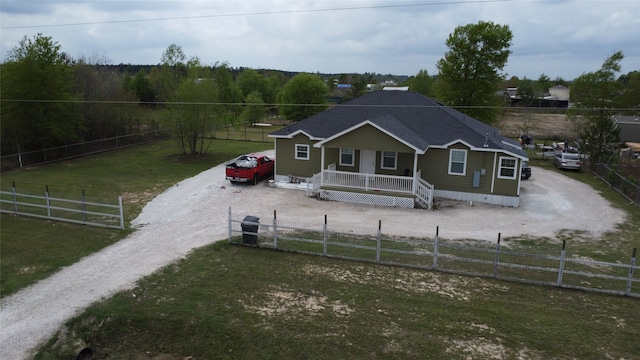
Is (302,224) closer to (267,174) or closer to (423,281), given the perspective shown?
(423,281)

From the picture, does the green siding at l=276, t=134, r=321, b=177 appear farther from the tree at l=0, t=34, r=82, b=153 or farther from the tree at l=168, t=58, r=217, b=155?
the tree at l=0, t=34, r=82, b=153

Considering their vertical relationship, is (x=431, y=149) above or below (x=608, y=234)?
above

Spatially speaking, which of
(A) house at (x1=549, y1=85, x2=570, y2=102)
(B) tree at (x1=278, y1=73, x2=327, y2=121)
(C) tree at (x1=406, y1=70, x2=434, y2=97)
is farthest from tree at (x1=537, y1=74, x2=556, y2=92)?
(B) tree at (x1=278, y1=73, x2=327, y2=121)

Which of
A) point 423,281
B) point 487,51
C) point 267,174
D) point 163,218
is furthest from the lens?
point 487,51

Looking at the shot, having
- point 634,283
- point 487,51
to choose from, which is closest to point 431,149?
point 634,283

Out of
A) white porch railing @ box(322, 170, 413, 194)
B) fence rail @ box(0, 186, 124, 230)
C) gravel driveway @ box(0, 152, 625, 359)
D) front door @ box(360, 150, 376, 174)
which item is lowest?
gravel driveway @ box(0, 152, 625, 359)

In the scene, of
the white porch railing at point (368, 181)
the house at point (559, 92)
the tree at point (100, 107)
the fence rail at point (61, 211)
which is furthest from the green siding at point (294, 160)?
the house at point (559, 92)
